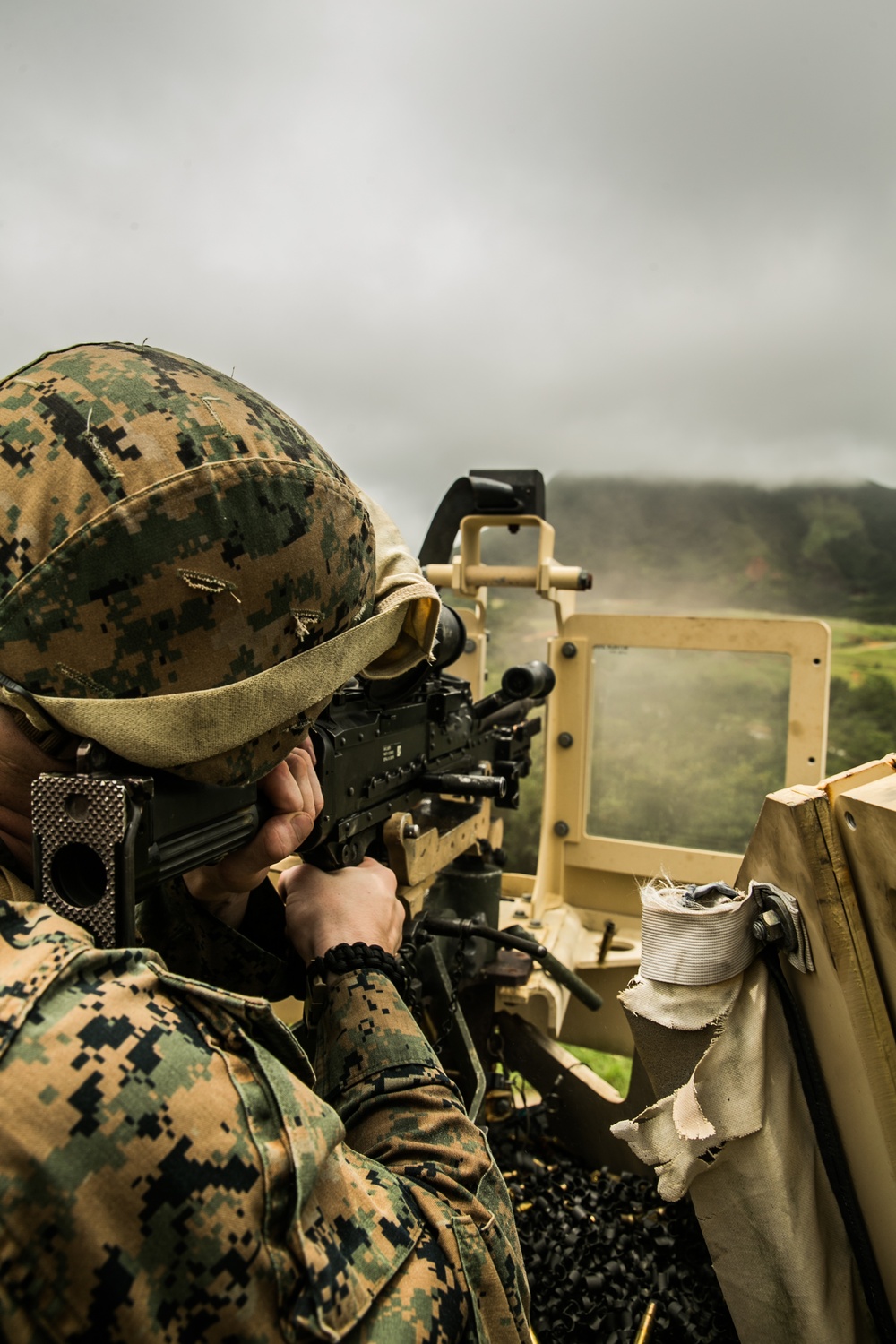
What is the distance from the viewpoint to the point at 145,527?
78cm

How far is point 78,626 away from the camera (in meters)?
0.78

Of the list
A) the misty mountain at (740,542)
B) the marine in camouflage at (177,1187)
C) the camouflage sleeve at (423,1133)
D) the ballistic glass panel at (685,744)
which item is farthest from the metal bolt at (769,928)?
the misty mountain at (740,542)

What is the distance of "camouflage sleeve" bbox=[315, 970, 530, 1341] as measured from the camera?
2.70ft

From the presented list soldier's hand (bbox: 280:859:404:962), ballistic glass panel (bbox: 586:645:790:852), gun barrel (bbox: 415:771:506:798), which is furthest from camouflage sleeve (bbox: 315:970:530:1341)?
ballistic glass panel (bbox: 586:645:790:852)

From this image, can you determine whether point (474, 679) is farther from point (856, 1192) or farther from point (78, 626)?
point (78, 626)

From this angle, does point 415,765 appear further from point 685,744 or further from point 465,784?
point 685,744

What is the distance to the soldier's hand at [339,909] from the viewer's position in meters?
1.32

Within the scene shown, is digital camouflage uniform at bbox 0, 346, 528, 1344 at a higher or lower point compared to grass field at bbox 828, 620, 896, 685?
higher

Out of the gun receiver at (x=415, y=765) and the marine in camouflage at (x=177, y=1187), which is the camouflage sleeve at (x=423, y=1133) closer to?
the marine in camouflage at (x=177, y=1187)

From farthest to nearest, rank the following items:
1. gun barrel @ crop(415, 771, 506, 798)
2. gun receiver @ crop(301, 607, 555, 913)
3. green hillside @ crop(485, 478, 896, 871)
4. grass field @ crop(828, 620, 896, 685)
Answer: grass field @ crop(828, 620, 896, 685) < green hillside @ crop(485, 478, 896, 871) < gun barrel @ crop(415, 771, 506, 798) < gun receiver @ crop(301, 607, 555, 913)

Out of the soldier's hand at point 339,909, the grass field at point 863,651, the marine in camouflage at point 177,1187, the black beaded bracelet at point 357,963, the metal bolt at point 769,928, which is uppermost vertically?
the marine in camouflage at point 177,1187

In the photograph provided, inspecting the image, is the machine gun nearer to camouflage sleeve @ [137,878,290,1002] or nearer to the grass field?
camouflage sleeve @ [137,878,290,1002]

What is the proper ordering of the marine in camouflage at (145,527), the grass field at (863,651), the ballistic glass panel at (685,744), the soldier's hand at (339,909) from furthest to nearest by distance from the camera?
the grass field at (863,651) → the ballistic glass panel at (685,744) → the soldier's hand at (339,909) → the marine in camouflage at (145,527)

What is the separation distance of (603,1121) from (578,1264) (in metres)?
0.53
